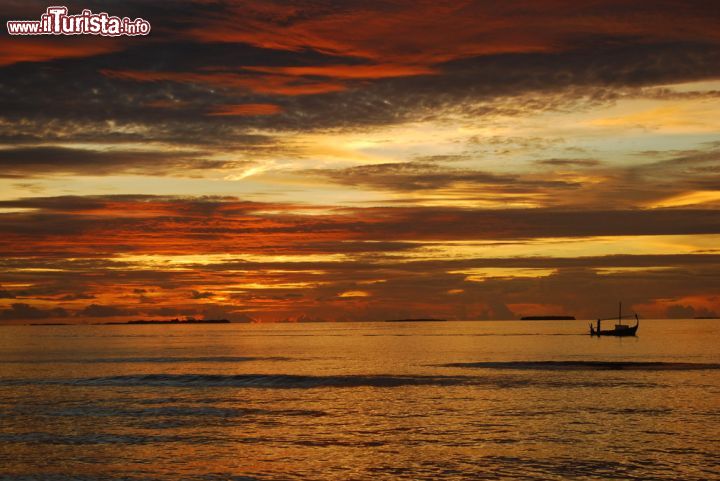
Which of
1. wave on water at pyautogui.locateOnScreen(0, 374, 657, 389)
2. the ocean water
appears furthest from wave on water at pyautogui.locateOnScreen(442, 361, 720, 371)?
wave on water at pyautogui.locateOnScreen(0, 374, 657, 389)

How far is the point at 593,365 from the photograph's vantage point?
4067 inches

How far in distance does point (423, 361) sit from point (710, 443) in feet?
254

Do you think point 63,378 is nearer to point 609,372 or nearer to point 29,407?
point 29,407

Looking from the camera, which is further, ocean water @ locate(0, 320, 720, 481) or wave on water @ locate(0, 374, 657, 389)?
wave on water @ locate(0, 374, 657, 389)

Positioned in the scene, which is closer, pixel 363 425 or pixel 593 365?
pixel 363 425

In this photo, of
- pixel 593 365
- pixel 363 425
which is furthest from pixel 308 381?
pixel 593 365

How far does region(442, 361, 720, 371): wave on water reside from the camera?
96438mm

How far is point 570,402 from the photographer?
2456 inches

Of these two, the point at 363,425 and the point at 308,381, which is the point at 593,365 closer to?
the point at 308,381

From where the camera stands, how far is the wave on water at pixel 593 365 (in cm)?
9644

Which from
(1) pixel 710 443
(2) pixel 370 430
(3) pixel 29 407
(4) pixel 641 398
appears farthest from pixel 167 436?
(4) pixel 641 398

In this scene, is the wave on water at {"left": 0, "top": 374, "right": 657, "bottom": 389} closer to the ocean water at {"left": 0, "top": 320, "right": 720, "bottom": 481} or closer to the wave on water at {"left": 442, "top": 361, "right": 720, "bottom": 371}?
the ocean water at {"left": 0, "top": 320, "right": 720, "bottom": 481}

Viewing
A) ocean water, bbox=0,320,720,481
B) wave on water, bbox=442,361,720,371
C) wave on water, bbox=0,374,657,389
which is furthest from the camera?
wave on water, bbox=442,361,720,371

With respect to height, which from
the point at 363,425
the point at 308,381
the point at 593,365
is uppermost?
the point at 363,425
